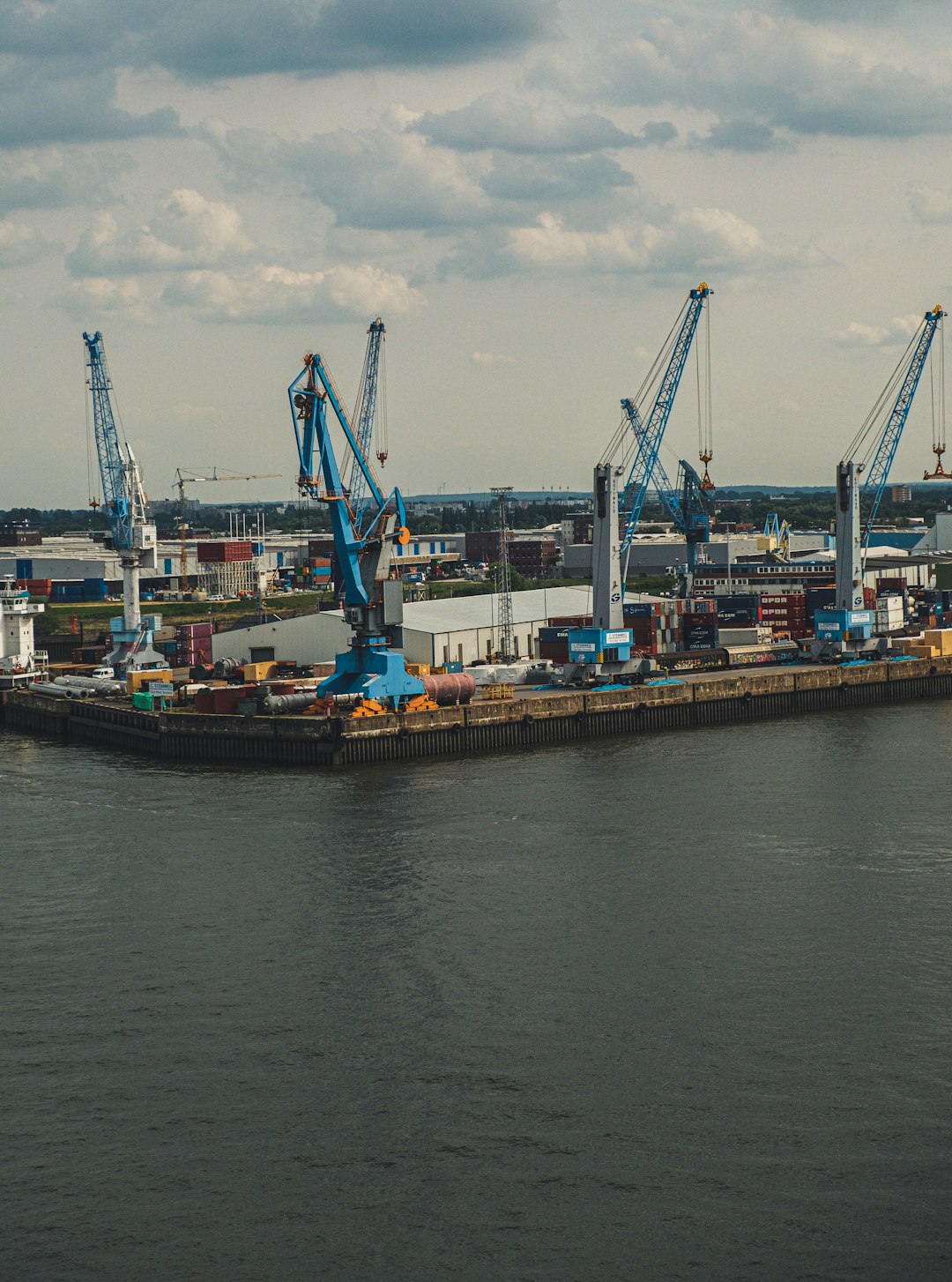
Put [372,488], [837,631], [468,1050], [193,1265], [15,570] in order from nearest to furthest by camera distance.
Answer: [193,1265]
[468,1050]
[372,488]
[837,631]
[15,570]

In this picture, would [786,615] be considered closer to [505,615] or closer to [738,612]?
[738,612]

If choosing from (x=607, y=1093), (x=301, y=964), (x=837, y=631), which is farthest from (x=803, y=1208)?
(x=837, y=631)

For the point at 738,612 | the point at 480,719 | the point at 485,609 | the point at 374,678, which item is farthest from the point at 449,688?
the point at 738,612

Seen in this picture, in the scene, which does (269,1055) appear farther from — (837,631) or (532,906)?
(837,631)

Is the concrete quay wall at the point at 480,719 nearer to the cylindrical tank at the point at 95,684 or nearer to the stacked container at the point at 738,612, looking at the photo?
the cylindrical tank at the point at 95,684

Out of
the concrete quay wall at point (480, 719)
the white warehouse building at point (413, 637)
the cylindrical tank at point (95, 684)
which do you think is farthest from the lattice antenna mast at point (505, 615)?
the cylindrical tank at point (95, 684)

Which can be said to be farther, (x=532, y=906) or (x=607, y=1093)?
(x=532, y=906)
